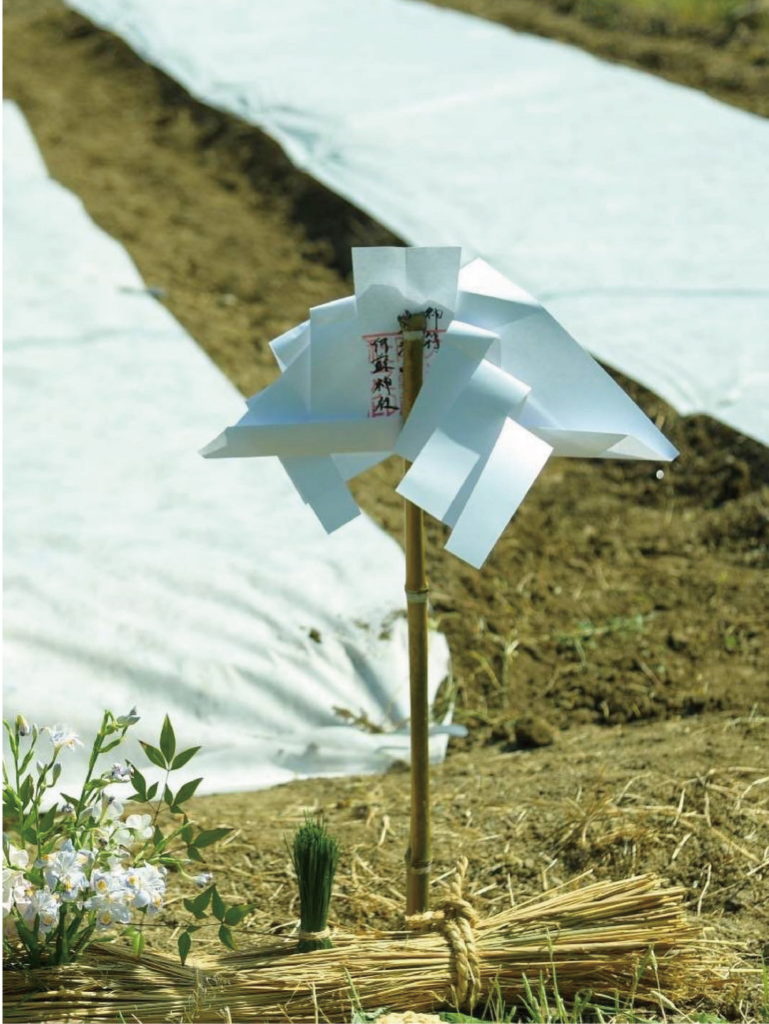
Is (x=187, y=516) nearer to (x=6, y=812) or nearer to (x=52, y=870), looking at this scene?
(x=6, y=812)

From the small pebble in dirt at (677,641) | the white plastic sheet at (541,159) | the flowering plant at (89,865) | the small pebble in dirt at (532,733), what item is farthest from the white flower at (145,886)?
the white plastic sheet at (541,159)

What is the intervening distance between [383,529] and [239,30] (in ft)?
13.3

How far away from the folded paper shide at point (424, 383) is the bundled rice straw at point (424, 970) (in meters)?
0.51

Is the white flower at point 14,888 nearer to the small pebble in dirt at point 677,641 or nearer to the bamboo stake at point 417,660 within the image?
the bamboo stake at point 417,660

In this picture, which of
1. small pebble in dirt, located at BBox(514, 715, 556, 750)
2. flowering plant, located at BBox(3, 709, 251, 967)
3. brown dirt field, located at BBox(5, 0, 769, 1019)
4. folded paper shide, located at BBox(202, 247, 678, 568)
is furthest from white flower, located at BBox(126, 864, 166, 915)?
small pebble in dirt, located at BBox(514, 715, 556, 750)

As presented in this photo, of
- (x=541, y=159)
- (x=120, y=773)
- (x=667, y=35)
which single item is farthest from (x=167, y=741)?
(x=667, y=35)

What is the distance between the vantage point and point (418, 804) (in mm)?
1607

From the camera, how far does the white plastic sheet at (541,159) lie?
346cm

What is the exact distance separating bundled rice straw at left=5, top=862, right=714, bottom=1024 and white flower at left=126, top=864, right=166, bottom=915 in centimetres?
11

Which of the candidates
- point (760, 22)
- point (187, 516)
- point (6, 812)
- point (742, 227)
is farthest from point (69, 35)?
point (6, 812)

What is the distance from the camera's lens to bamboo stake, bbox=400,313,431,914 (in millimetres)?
1480

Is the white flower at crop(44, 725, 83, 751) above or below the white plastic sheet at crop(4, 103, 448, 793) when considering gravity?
below

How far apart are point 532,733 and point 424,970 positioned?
100 centimetres

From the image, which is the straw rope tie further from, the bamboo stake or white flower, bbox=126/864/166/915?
white flower, bbox=126/864/166/915
